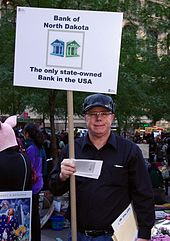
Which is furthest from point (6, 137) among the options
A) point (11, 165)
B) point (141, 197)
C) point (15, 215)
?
point (141, 197)

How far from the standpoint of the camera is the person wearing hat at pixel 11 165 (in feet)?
10.5

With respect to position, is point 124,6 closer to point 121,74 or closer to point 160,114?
point 121,74

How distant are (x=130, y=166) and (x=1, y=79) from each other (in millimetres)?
7567

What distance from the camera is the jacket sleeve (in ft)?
9.04

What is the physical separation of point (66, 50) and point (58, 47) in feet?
0.19

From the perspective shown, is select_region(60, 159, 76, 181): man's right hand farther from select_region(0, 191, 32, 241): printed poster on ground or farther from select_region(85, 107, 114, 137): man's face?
select_region(0, 191, 32, 241): printed poster on ground

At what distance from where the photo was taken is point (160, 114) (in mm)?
15539

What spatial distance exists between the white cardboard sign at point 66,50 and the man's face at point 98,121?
0.50 feet

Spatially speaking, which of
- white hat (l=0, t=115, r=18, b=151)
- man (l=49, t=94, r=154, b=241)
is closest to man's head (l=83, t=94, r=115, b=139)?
man (l=49, t=94, r=154, b=241)

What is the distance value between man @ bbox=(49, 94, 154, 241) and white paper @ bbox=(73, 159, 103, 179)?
0.04 metres

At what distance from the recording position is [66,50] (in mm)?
2889

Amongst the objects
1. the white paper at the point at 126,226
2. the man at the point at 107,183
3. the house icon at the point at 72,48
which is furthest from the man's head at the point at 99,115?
the white paper at the point at 126,226

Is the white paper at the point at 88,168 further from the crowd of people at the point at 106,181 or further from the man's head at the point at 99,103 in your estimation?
the man's head at the point at 99,103

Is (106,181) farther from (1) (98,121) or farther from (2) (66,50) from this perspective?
(2) (66,50)
